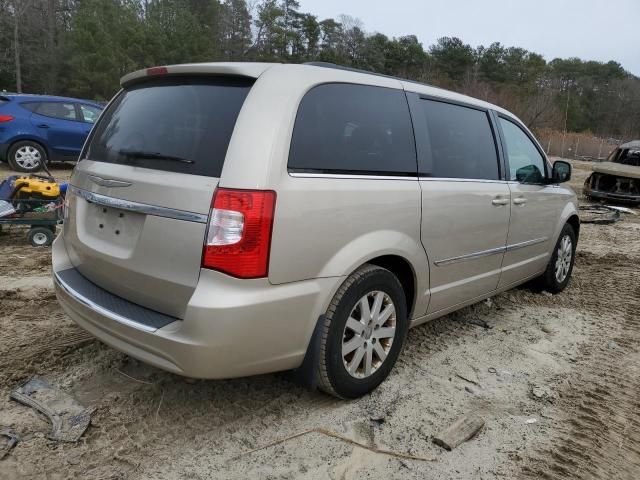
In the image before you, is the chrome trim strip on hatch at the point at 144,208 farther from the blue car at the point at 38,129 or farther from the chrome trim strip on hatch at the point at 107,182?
the blue car at the point at 38,129

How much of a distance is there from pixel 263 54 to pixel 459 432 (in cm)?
5276

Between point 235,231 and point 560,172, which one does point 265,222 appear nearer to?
point 235,231

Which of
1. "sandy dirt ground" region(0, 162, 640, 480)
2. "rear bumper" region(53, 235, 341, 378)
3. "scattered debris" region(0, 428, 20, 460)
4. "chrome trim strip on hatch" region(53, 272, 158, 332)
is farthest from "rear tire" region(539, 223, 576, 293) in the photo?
"scattered debris" region(0, 428, 20, 460)

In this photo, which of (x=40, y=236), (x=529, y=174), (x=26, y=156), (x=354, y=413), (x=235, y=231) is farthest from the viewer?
(x=26, y=156)

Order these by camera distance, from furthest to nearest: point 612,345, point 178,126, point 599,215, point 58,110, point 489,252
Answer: point 58,110 → point 599,215 → point 612,345 → point 489,252 → point 178,126

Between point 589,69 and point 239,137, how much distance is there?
301 ft

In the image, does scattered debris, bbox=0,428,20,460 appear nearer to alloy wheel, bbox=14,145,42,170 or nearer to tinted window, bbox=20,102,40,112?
alloy wheel, bbox=14,145,42,170

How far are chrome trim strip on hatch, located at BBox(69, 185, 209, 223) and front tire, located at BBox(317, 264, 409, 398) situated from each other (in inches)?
32.2

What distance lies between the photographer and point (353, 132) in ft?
8.96

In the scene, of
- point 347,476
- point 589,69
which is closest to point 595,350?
point 347,476

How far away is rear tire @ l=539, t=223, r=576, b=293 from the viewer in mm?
5023

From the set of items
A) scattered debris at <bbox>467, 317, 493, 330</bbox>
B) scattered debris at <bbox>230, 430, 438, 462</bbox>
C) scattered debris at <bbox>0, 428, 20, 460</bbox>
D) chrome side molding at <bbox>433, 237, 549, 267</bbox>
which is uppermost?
chrome side molding at <bbox>433, 237, 549, 267</bbox>

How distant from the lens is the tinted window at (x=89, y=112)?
1134 centimetres

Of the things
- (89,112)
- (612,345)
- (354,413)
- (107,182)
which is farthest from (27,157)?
(612,345)
